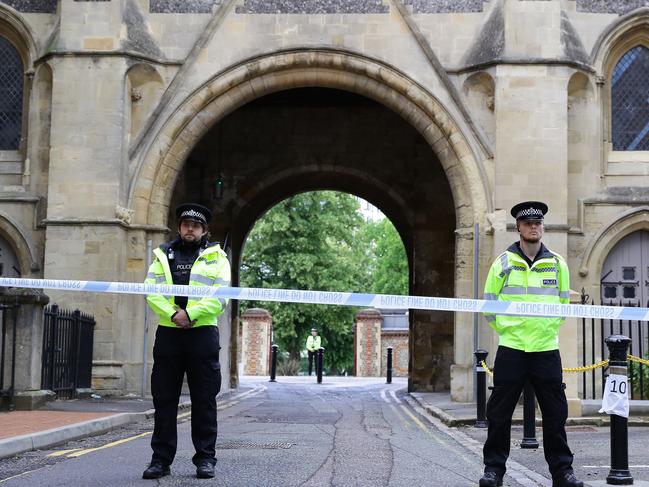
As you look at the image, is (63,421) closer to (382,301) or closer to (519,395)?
(382,301)

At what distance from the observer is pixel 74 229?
17891 millimetres

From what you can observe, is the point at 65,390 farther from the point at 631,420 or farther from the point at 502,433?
the point at 502,433

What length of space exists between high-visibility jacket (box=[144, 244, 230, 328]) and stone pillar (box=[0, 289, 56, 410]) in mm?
6000

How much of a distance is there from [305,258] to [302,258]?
0.16 metres

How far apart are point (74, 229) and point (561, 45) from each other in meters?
8.62

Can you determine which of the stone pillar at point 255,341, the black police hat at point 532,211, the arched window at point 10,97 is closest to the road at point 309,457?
the black police hat at point 532,211

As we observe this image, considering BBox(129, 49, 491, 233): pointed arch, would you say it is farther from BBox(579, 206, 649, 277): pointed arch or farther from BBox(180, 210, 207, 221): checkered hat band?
BBox(180, 210, 207, 221): checkered hat band

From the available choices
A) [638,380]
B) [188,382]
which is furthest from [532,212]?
[638,380]

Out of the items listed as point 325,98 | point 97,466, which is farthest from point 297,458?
point 325,98

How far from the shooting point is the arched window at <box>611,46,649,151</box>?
63.6ft

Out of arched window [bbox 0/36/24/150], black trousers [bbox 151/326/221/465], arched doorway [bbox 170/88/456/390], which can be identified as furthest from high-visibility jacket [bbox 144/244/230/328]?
arched doorway [bbox 170/88/456/390]

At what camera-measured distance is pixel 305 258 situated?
4556cm

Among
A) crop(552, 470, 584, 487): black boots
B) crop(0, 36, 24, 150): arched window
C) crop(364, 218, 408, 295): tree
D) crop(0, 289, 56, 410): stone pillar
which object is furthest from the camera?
crop(364, 218, 408, 295): tree

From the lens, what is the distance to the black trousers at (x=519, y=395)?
7137mm
